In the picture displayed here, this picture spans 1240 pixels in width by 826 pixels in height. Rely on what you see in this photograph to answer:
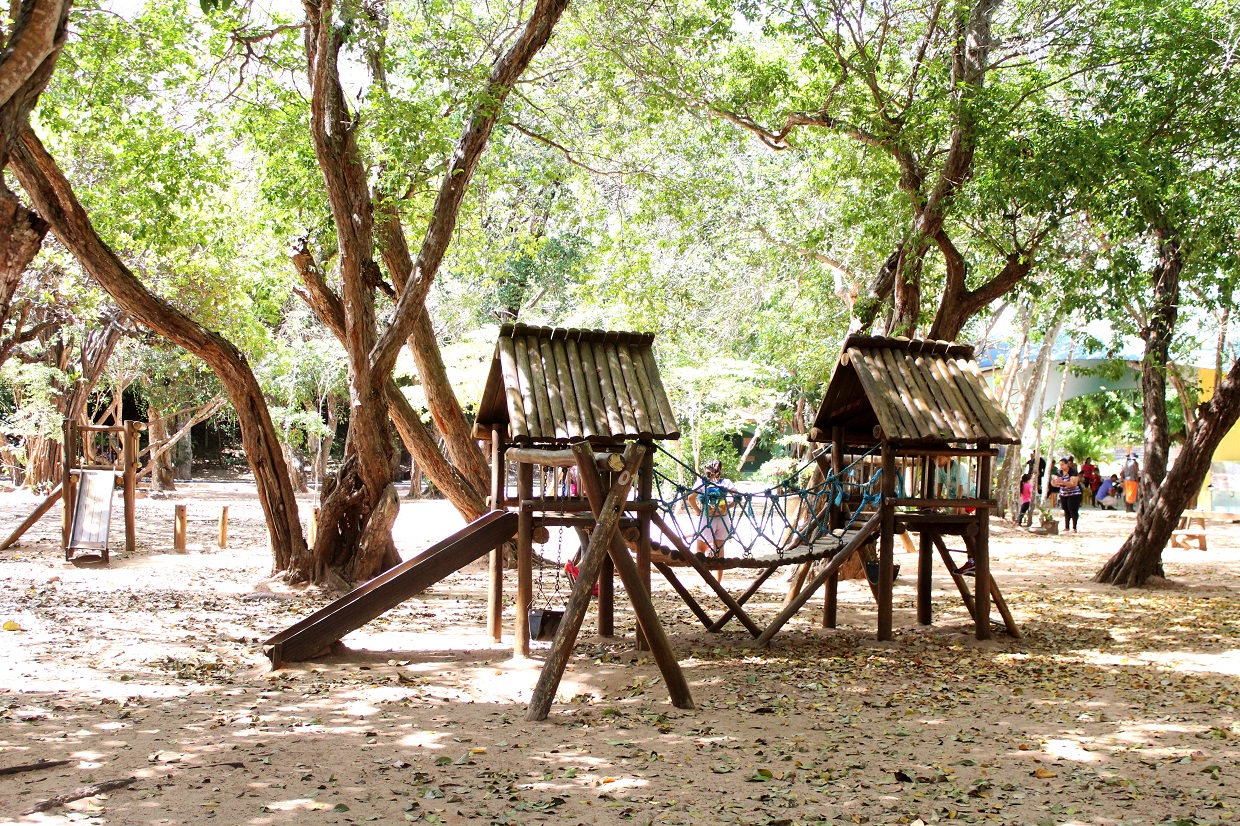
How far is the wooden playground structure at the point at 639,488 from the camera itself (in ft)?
21.6

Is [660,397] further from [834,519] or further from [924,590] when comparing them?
[924,590]

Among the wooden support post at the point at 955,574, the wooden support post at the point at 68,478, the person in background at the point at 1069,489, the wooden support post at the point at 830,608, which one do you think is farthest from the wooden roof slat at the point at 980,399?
the person in background at the point at 1069,489

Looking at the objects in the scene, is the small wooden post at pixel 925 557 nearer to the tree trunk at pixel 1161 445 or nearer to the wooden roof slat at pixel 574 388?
the wooden roof slat at pixel 574 388

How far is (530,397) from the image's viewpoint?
7.39 m

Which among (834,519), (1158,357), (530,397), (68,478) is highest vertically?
(1158,357)

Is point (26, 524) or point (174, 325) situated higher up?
point (174, 325)

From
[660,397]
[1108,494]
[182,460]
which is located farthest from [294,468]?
[1108,494]

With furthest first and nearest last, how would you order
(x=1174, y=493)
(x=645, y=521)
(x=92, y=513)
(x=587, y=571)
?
(x=92, y=513) < (x=1174, y=493) < (x=645, y=521) < (x=587, y=571)

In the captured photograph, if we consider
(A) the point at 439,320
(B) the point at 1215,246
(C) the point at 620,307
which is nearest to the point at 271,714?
(B) the point at 1215,246

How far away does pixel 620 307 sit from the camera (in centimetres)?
1556

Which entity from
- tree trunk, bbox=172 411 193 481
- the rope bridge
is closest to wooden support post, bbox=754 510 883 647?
the rope bridge

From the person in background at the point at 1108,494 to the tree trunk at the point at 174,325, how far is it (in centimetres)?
2232

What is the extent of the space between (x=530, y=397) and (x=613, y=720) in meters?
2.38

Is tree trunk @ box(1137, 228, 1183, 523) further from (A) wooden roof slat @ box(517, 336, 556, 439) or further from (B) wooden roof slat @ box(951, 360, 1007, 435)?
(A) wooden roof slat @ box(517, 336, 556, 439)
